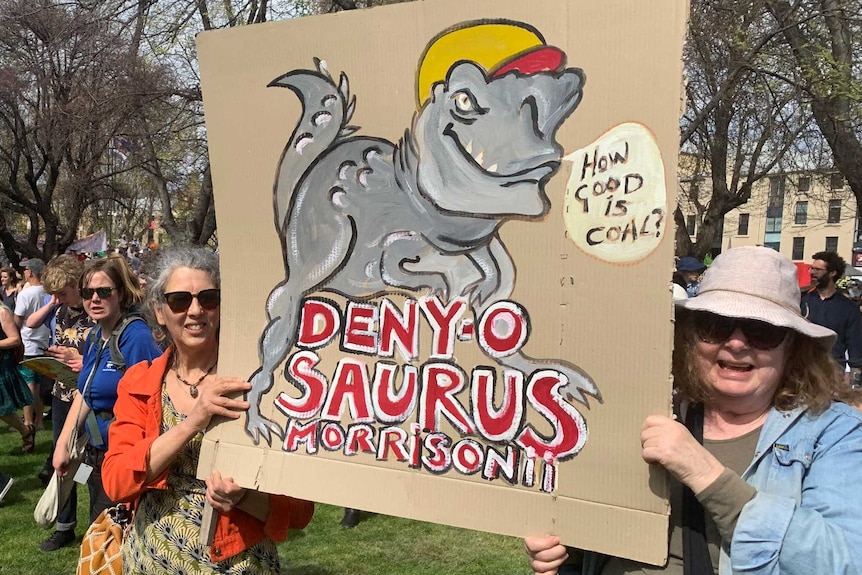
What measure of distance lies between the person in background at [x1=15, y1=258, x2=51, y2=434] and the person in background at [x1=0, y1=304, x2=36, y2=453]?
219 millimetres

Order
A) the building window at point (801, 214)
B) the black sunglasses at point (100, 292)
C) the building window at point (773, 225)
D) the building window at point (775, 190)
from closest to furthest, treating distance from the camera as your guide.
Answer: the black sunglasses at point (100, 292) < the building window at point (775, 190) < the building window at point (801, 214) < the building window at point (773, 225)

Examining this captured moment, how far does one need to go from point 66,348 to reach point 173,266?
8.65 ft

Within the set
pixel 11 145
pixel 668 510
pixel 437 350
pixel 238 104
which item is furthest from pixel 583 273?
pixel 11 145

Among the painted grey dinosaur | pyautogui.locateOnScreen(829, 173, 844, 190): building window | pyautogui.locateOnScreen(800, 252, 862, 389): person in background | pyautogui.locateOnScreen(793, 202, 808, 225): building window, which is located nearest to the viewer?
the painted grey dinosaur

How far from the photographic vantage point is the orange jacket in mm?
1986

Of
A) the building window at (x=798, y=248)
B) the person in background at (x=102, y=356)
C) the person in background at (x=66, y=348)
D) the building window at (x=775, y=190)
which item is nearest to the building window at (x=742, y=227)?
the building window at (x=798, y=248)

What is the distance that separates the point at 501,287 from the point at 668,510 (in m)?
0.56

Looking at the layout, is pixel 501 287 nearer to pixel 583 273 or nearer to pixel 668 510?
pixel 583 273

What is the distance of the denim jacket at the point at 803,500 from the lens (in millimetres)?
1354

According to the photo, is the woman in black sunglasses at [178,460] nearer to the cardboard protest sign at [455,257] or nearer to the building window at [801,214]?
the cardboard protest sign at [455,257]

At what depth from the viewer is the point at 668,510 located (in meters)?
1.40

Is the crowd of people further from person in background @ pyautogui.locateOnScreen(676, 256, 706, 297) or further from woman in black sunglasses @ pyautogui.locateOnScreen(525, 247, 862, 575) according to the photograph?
person in background @ pyautogui.locateOnScreen(676, 256, 706, 297)

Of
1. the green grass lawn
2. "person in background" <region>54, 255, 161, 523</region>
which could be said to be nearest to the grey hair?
"person in background" <region>54, 255, 161, 523</region>

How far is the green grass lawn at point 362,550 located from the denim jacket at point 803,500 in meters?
3.05
